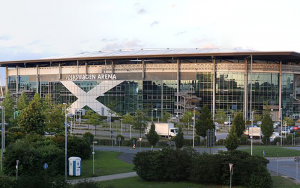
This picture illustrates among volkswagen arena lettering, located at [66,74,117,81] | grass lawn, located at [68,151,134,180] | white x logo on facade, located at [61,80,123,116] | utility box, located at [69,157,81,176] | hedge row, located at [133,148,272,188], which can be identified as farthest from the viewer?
volkswagen arena lettering, located at [66,74,117,81]

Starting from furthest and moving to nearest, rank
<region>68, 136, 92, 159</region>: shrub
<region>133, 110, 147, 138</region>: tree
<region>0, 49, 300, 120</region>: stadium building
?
1. <region>0, 49, 300, 120</region>: stadium building
2. <region>133, 110, 147, 138</region>: tree
3. <region>68, 136, 92, 159</region>: shrub

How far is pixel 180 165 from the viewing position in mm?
34656

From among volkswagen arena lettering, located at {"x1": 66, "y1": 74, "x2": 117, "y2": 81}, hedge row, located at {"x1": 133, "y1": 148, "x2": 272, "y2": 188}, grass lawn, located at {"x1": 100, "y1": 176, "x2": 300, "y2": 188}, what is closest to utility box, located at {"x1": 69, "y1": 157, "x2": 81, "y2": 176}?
grass lawn, located at {"x1": 100, "y1": 176, "x2": 300, "y2": 188}

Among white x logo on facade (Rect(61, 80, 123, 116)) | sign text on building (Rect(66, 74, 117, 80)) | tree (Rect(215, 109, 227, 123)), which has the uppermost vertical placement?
sign text on building (Rect(66, 74, 117, 80))

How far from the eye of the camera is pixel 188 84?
106938mm

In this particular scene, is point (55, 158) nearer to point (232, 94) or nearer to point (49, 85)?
point (232, 94)

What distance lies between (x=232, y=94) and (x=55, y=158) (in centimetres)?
7300

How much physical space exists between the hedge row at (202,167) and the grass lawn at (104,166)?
5285 mm

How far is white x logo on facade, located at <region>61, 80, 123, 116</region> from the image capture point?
10481 centimetres

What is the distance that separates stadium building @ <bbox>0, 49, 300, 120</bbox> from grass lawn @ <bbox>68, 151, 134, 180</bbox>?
52375 mm

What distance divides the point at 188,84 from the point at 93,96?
26.2m

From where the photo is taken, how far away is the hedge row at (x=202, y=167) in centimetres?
3194

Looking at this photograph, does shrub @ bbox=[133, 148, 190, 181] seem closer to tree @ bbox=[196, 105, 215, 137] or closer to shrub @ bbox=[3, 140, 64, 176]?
shrub @ bbox=[3, 140, 64, 176]

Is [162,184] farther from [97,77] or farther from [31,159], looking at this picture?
[97,77]
